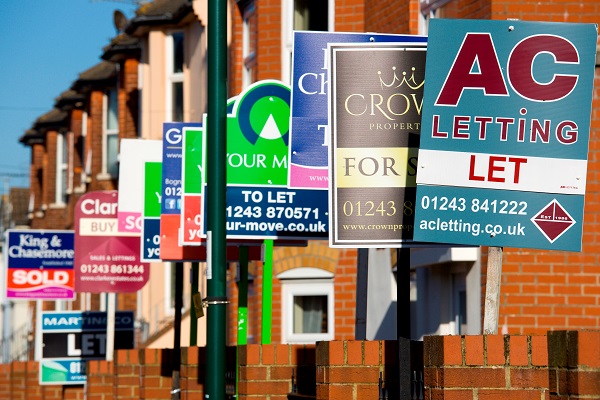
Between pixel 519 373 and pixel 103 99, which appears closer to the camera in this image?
pixel 519 373

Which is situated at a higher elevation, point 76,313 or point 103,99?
point 103,99

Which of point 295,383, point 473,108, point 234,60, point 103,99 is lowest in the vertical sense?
point 295,383

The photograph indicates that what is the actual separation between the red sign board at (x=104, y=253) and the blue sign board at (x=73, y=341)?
201 cm

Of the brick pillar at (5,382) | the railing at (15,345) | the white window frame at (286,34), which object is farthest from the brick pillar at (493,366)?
the railing at (15,345)

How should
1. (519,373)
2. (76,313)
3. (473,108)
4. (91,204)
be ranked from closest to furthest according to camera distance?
(519,373) < (473,108) < (91,204) < (76,313)

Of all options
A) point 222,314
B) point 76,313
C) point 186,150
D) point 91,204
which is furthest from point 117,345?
point 222,314

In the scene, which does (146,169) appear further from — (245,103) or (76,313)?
(76,313)

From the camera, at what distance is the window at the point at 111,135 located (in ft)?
120

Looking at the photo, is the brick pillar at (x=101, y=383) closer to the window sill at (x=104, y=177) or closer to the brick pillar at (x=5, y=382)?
the brick pillar at (x=5, y=382)

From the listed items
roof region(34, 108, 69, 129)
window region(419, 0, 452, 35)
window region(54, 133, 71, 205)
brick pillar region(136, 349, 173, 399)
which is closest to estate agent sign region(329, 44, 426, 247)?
brick pillar region(136, 349, 173, 399)

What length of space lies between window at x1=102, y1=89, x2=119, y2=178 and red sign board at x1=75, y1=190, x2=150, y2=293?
16.7m

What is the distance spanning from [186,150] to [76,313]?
9302 mm

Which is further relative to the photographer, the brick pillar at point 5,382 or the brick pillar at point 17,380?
the brick pillar at point 5,382

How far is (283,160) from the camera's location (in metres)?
11.6
